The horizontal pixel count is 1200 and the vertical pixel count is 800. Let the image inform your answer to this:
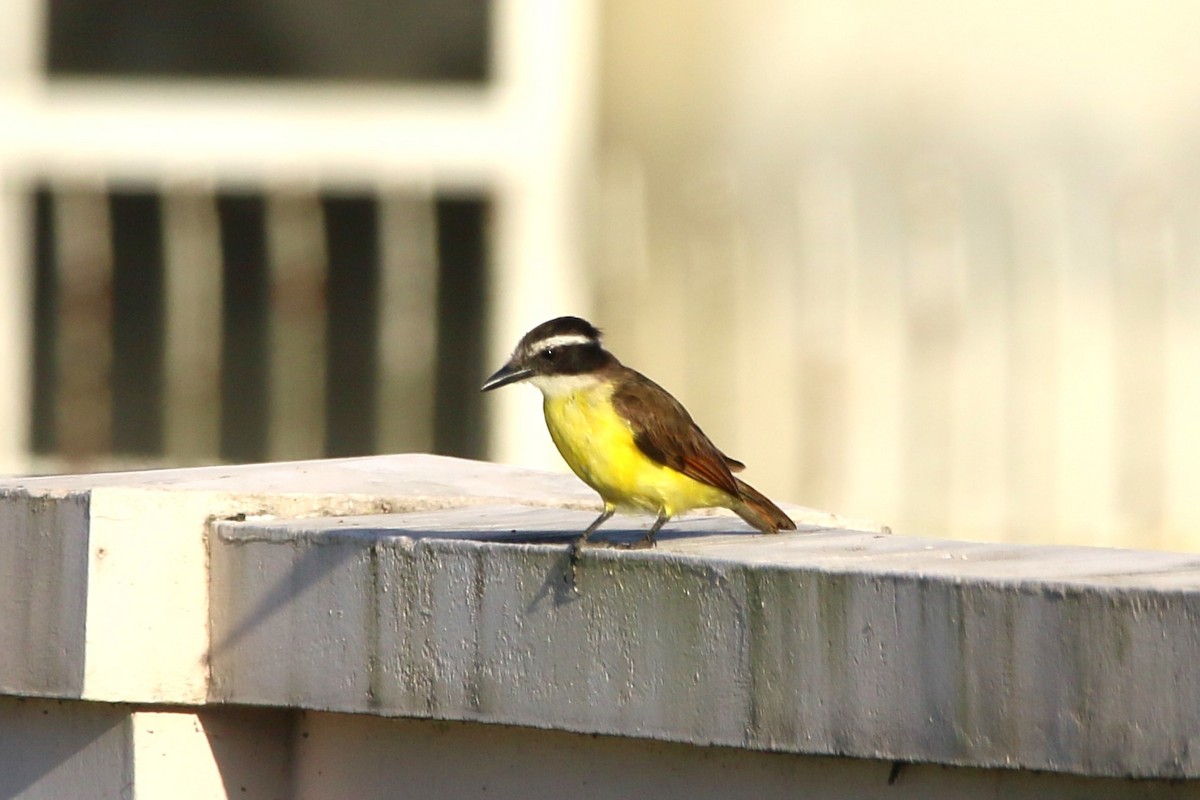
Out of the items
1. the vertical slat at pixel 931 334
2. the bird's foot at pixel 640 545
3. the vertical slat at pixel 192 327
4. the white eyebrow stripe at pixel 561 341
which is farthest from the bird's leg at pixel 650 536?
the vertical slat at pixel 192 327

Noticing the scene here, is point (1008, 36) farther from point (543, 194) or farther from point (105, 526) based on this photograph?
point (105, 526)

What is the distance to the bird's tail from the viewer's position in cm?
457

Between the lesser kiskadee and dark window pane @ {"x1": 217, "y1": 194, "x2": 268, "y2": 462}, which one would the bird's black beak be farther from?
dark window pane @ {"x1": 217, "y1": 194, "x2": 268, "y2": 462}

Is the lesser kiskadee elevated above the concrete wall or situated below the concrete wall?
above

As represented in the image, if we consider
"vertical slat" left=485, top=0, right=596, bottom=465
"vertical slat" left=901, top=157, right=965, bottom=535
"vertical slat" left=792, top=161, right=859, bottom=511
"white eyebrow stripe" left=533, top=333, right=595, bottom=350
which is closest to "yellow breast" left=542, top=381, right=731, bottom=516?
"white eyebrow stripe" left=533, top=333, right=595, bottom=350

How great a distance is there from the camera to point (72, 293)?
10.5 m

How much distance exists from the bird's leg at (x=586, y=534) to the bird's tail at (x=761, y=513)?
0.27 metres

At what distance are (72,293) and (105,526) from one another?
7.10 m

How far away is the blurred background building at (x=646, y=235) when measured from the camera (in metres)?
9.70

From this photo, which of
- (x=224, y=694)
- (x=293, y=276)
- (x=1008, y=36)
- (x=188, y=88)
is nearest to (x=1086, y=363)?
(x=1008, y=36)

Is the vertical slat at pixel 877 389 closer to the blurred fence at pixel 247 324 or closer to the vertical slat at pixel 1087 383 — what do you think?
the vertical slat at pixel 1087 383

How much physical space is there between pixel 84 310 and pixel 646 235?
2.63 m

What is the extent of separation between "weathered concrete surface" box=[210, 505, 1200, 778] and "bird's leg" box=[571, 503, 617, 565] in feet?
0.09

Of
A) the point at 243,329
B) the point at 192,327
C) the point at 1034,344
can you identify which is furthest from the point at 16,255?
the point at 1034,344
